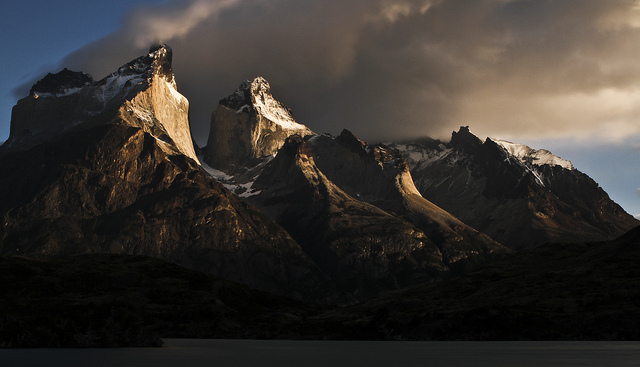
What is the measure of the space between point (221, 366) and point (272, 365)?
542cm

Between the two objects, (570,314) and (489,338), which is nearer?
(489,338)

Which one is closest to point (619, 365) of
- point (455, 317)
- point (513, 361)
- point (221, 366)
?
point (513, 361)

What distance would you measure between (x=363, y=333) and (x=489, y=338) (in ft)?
109

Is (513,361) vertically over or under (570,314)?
under

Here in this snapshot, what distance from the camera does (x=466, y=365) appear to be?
2825 inches

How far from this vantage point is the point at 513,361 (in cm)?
7788

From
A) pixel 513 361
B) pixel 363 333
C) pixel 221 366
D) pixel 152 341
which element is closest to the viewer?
pixel 221 366

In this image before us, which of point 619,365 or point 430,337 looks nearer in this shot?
point 619,365

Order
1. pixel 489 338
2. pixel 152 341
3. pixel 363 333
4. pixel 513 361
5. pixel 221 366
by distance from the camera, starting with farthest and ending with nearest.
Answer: pixel 363 333, pixel 489 338, pixel 152 341, pixel 513 361, pixel 221 366

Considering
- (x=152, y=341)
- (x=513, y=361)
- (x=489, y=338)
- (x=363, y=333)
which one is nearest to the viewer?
(x=513, y=361)

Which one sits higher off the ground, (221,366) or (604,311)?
(604,311)

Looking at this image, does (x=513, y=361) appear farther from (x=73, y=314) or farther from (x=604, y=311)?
(x=73, y=314)

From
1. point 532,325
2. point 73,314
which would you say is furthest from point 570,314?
point 73,314

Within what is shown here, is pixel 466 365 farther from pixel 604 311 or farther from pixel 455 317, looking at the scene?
pixel 604 311
